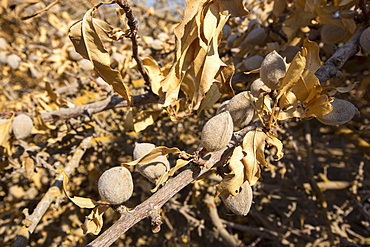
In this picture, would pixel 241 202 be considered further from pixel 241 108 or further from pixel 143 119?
pixel 143 119

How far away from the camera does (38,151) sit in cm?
95

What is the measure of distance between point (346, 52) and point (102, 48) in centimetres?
51

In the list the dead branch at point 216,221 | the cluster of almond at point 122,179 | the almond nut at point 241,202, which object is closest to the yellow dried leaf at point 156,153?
the cluster of almond at point 122,179

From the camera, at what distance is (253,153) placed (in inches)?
17.3

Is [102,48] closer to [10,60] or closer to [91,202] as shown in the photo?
[91,202]

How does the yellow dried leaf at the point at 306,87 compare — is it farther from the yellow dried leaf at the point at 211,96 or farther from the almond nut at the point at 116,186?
the almond nut at the point at 116,186

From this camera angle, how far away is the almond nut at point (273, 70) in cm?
47

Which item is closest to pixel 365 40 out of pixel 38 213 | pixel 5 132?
pixel 38 213

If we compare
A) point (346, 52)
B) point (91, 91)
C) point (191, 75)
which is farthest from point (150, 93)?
point (91, 91)

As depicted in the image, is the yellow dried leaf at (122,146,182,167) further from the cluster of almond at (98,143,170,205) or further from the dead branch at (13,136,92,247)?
the dead branch at (13,136,92,247)

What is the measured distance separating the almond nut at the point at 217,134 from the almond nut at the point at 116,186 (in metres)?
0.15

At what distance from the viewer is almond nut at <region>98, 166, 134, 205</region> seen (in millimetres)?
461

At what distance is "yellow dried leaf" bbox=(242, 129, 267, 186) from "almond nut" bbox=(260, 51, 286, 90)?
0.30 ft

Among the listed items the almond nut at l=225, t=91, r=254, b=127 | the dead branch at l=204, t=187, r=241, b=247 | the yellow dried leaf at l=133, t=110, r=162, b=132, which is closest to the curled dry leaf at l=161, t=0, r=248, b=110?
the almond nut at l=225, t=91, r=254, b=127
